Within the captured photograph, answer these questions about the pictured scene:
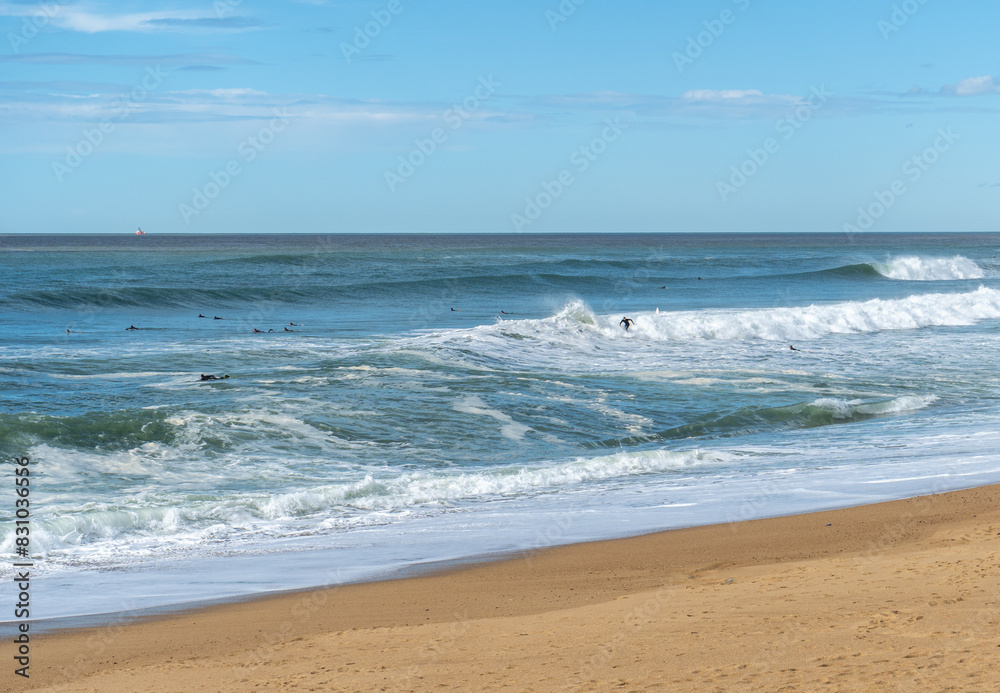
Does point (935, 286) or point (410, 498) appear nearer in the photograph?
point (410, 498)

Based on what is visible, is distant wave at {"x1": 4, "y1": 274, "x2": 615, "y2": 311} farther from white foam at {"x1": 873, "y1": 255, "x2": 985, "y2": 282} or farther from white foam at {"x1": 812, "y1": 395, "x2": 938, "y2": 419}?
white foam at {"x1": 812, "y1": 395, "x2": 938, "y2": 419}

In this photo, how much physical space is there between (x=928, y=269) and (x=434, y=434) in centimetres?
5194

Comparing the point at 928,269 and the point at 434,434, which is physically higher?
the point at 928,269

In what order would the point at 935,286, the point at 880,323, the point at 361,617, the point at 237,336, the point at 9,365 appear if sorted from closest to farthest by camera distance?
the point at 361,617, the point at 9,365, the point at 237,336, the point at 880,323, the point at 935,286

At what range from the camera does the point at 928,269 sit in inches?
2172

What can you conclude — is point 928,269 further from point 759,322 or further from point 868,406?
point 868,406

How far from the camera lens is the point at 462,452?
11.1 metres

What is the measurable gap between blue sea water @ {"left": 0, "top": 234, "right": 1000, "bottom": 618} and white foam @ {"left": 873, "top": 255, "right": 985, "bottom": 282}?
28.7 meters

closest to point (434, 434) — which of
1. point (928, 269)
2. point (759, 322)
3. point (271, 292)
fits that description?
point (759, 322)

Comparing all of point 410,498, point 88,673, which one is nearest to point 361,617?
point 88,673

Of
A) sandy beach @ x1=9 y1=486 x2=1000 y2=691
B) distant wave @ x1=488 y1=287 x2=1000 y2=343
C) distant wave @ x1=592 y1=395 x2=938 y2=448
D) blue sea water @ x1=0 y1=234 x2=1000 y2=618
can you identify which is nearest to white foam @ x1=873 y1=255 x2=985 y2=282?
distant wave @ x1=488 y1=287 x2=1000 y2=343

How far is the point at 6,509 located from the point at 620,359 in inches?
531

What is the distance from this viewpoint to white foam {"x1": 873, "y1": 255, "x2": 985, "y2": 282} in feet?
174

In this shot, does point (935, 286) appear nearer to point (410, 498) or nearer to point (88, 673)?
point (410, 498)
